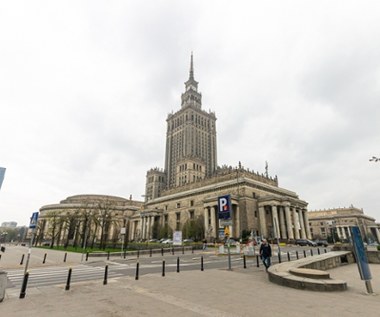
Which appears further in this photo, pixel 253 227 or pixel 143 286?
pixel 253 227

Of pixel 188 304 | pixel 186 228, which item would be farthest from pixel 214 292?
pixel 186 228

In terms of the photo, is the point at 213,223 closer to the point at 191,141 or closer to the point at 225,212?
the point at 225,212

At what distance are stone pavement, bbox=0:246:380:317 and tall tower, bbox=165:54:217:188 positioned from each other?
106521mm

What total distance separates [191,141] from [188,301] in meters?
123

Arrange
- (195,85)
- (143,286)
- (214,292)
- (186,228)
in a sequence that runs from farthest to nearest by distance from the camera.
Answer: (195,85), (186,228), (143,286), (214,292)

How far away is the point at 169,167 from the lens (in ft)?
445

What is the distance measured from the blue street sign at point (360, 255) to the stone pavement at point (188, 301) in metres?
0.71

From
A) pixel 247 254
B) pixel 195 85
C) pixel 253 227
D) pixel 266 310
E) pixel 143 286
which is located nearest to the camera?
pixel 266 310

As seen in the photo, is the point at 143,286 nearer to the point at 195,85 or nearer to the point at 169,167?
the point at 169,167

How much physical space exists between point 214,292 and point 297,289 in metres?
3.41

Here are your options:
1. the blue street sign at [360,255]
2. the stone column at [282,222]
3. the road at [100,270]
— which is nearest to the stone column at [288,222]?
the stone column at [282,222]

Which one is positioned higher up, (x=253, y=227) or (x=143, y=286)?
(x=253, y=227)

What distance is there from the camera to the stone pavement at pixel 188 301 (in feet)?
22.4

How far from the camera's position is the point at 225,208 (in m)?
18.0
